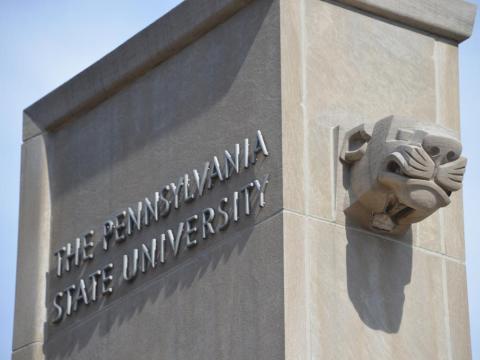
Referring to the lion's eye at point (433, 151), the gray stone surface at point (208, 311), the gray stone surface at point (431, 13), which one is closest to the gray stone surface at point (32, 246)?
the gray stone surface at point (208, 311)

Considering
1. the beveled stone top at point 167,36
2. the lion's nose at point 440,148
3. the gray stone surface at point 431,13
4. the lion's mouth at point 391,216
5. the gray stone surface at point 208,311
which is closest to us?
the gray stone surface at point 208,311

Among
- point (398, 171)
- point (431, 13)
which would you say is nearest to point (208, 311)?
point (398, 171)

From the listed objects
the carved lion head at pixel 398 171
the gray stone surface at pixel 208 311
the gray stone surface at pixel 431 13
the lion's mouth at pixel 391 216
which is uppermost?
the gray stone surface at pixel 431 13

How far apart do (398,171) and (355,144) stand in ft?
2.04

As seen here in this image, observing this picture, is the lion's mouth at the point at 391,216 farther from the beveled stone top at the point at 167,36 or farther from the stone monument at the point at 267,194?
the beveled stone top at the point at 167,36

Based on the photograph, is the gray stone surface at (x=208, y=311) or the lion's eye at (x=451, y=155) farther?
the lion's eye at (x=451, y=155)

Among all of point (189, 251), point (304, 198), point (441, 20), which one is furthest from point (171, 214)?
point (441, 20)

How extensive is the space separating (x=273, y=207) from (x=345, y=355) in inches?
52.1

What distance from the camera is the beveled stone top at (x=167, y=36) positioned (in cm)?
1897

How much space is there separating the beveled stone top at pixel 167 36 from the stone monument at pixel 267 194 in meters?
0.02

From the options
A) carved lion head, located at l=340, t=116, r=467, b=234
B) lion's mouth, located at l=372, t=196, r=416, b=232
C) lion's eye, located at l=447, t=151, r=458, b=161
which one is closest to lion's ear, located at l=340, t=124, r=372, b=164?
carved lion head, located at l=340, t=116, r=467, b=234

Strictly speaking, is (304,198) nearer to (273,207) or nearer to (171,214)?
(273,207)

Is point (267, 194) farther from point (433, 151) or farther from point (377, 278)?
point (433, 151)

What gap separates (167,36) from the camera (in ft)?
64.2
